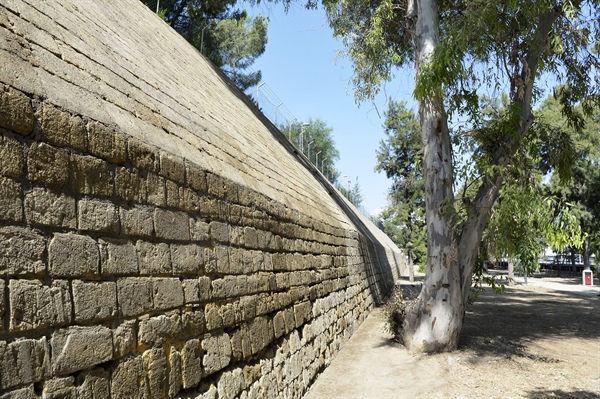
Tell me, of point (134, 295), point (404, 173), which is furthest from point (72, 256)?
point (404, 173)

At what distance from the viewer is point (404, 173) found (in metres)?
32.3

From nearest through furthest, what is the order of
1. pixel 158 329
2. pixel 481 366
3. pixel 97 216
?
pixel 97 216, pixel 158 329, pixel 481 366

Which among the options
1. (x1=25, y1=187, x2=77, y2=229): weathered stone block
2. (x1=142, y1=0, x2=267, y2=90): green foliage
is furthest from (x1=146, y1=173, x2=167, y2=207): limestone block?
(x1=142, y1=0, x2=267, y2=90): green foliage

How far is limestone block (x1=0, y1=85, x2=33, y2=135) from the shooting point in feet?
7.75

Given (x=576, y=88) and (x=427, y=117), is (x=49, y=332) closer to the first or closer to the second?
(x=427, y=117)

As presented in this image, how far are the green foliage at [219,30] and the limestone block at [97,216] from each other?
53.4ft

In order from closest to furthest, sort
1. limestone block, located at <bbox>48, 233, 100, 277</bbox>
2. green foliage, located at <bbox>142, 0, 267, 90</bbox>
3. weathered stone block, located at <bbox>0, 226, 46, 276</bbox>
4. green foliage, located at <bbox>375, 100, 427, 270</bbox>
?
weathered stone block, located at <bbox>0, 226, 46, 276</bbox> < limestone block, located at <bbox>48, 233, 100, 277</bbox> < green foliage, located at <bbox>142, 0, 267, 90</bbox> < green foliage, located at <bbox>375, 100, 427, 270</bbox>

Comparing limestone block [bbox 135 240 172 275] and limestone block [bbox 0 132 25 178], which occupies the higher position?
limestone block [bbox 0 132 25 178]

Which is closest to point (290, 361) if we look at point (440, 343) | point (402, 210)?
point (440, 343)

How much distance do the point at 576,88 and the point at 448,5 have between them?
3300 millimetres

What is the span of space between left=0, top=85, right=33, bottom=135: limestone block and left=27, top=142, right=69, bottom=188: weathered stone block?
97mm

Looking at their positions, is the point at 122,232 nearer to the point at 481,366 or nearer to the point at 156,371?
the point at 156,371

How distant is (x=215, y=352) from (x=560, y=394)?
5245 millimetres

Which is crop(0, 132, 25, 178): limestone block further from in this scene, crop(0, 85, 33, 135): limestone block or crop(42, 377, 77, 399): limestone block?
crop(42, 377, 77, 399): limestone block
